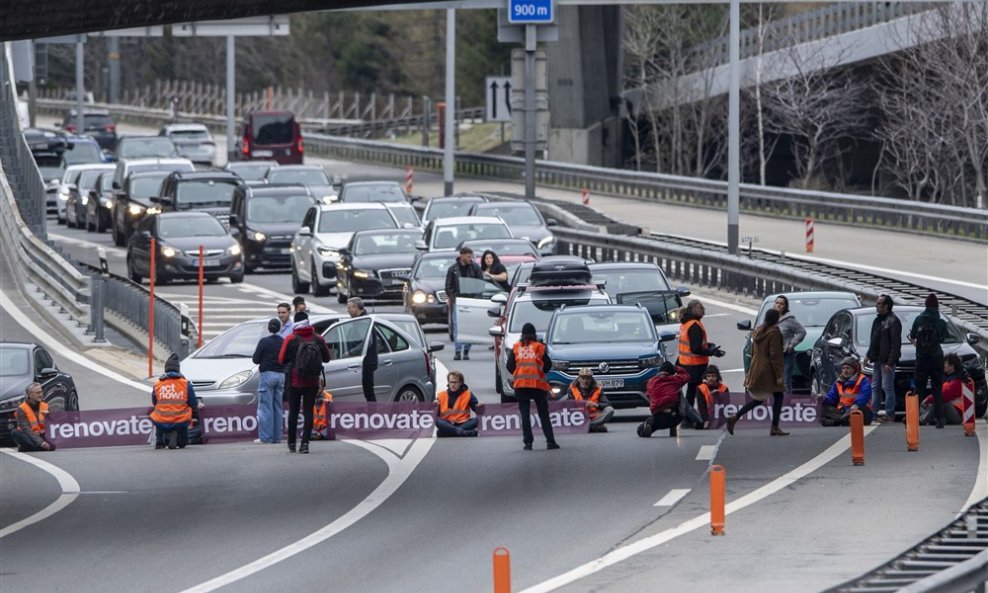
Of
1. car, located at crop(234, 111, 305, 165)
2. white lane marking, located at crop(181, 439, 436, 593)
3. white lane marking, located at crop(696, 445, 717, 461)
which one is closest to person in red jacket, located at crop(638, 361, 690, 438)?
white lane marking, located at crop(696, 445, 717, 461)

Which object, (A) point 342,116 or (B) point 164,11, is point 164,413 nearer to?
(B) point 164,11

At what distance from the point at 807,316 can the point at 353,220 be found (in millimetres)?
14489

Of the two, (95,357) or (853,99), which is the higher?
(853,99)

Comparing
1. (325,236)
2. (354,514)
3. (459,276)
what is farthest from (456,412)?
(325,236)

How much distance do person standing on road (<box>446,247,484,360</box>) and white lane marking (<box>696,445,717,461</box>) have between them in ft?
31.8

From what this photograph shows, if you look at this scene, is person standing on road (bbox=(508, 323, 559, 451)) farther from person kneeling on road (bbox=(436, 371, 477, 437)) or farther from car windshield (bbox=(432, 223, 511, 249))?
car windshield (bbox=(432, 223, 511, 249))

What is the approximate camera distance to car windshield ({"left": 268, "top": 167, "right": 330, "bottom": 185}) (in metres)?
52.4

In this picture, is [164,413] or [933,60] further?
[933,60]

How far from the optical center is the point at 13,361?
1005 inches

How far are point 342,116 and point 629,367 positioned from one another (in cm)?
7796

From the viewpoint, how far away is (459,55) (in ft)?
313

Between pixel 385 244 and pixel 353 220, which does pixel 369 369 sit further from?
pixel 353 220

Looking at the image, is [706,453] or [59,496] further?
[706,453]

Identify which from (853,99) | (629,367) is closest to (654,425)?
(629,367)
